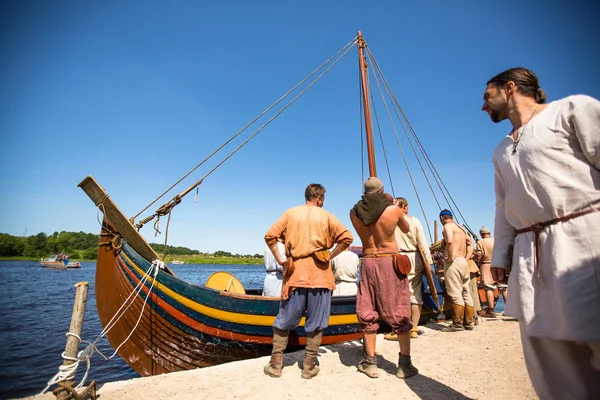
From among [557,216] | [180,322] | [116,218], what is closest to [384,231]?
[557,216]

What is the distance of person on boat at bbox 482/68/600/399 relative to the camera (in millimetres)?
1289

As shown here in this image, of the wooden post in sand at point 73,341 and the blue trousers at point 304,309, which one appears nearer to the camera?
the wooden post in sand at point 73,341

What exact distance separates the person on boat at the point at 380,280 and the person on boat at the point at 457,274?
2645mm

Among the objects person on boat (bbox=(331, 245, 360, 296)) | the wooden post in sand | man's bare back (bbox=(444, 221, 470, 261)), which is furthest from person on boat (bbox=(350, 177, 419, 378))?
the wooden post in sand

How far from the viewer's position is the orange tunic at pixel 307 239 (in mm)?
3373

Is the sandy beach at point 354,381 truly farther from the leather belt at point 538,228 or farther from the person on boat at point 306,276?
the leather belt at point 538,228

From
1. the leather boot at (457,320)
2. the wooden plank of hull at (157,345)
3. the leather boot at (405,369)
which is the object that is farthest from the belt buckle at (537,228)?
the leather boot at (457,320)

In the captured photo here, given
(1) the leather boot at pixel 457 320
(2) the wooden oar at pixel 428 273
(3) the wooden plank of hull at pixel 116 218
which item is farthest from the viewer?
(1) the leather boot at pixel 457 320

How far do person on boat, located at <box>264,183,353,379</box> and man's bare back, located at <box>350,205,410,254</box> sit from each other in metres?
0.25

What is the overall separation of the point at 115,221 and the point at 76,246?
323ft

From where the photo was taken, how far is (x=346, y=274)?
18.1 feet

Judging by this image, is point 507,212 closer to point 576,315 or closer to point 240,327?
point 576,315

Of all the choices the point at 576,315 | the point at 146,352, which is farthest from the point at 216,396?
the point at 576,315

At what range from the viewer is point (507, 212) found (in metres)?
1.74
